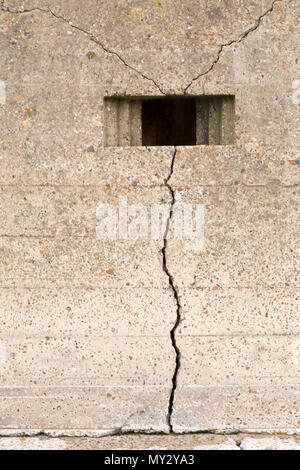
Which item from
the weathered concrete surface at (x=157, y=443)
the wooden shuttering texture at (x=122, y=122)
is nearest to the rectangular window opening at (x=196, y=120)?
the wooden shuttering texture at (x=122, y=122)

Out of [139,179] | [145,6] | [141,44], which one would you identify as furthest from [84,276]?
[145,6]

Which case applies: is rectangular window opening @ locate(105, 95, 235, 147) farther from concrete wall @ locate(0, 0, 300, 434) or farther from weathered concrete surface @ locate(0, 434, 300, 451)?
weathered concrete surface @ locate(0, 434, 300, 451)

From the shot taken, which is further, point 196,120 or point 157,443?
point 196,120

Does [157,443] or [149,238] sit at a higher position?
[149,238]

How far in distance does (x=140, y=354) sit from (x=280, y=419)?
A: 2.71 ft

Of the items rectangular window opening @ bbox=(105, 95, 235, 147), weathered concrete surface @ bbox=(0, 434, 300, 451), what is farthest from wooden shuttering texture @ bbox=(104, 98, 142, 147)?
weathered concrete surface @ bbox=(0, 434, 300, 451)

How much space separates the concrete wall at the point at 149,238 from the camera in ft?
7.59

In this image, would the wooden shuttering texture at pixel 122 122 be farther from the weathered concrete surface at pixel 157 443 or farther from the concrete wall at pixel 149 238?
the weathered concrete surface at pixel 157 443

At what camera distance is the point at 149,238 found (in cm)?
237

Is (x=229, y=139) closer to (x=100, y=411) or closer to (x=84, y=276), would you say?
(x=84, y=276)

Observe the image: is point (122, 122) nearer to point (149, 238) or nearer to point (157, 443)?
point (149, 238)

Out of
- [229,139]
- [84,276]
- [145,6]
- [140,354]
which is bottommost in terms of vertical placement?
[140,354]

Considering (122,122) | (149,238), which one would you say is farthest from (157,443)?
(122,122)

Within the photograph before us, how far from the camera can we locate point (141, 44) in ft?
7.59
